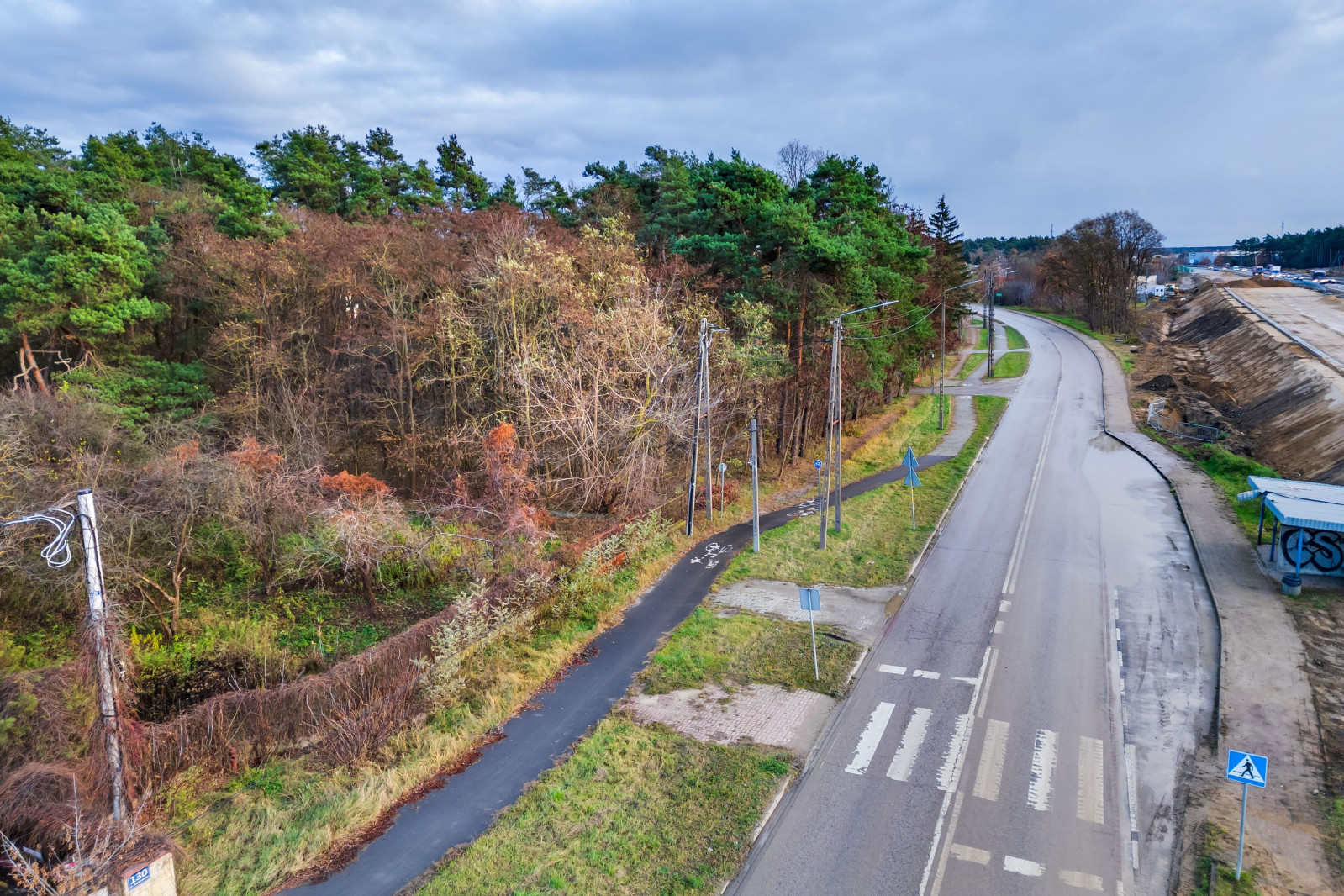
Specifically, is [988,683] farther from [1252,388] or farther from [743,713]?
[1252,388]

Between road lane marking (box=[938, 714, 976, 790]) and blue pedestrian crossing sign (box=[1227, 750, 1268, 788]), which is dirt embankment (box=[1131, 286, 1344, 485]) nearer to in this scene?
road lane marking (box=[938, 714, 976, 790])

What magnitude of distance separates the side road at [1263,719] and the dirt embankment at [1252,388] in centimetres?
910

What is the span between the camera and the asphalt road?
33.9 feet

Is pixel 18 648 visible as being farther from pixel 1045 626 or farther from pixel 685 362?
pixel 1045 626

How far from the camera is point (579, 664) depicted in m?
16.3

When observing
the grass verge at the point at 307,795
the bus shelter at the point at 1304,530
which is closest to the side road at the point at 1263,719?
the bus shelter at the point at 1304,530

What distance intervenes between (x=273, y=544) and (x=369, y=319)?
14.2m

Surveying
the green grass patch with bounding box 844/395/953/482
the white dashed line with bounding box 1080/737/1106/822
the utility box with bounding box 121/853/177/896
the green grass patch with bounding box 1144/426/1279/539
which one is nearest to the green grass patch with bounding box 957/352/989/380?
the green grass patch with bounding box 844/395/953/482

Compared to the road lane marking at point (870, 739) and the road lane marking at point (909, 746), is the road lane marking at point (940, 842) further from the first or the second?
the road lane marking at point (870, 739)

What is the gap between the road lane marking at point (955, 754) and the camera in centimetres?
1199

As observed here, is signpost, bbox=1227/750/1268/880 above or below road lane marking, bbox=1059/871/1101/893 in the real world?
above

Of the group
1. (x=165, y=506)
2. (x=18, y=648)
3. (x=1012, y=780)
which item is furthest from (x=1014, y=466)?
(x=18, y=648)

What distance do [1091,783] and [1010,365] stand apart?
154 feet

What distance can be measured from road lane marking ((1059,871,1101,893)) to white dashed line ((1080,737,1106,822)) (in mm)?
87
